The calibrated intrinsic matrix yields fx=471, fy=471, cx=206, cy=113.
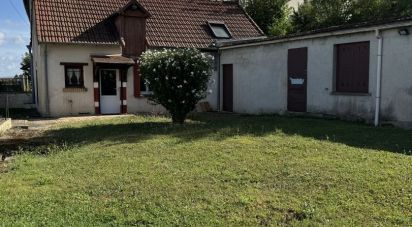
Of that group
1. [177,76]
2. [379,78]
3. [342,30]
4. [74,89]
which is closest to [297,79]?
[342,30]

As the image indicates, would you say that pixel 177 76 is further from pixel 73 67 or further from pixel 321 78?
pixel 73 67

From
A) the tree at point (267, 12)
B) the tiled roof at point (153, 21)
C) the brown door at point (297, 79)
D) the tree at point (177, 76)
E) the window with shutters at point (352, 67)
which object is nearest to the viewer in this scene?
the tree at point (177, 76)

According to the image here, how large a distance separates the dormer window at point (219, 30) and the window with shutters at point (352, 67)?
9444mm

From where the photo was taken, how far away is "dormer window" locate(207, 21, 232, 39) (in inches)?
936

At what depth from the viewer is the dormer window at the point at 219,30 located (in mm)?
23770

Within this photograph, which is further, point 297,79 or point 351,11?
point 351,11

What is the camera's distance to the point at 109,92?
69.1ft

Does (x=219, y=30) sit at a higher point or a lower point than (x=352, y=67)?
higher

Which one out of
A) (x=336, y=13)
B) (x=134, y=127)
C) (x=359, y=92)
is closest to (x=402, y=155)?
(x=359, y=92)

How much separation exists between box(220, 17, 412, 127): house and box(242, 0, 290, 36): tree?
12905 mm

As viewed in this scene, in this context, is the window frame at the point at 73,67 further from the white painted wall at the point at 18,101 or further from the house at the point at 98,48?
the white painted wall at the point at 18,101

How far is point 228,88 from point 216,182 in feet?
49.8

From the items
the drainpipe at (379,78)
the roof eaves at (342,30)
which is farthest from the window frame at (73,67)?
the drainpipe at (379,78)

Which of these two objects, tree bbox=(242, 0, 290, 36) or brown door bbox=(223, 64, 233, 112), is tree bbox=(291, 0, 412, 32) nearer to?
tree bbox=(242, 0, 290, 36)
